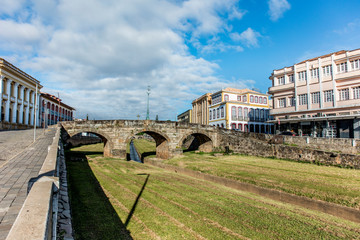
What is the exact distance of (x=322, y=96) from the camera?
27859mm

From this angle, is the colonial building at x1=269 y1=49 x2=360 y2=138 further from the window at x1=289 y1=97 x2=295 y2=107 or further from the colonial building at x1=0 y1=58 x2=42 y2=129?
the colonial building at x1=0 y1=58 x2=42 y2=129

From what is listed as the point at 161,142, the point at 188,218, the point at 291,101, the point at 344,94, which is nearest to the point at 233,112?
the point at 291,101

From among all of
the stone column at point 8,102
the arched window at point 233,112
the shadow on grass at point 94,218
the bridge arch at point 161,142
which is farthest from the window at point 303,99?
the stone column at point 8,102

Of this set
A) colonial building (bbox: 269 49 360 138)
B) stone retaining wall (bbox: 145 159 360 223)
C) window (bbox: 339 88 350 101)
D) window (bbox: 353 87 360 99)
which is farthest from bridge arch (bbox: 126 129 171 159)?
window (bbox: 353 87 360 99)

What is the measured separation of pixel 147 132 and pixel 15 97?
2563 centimetres

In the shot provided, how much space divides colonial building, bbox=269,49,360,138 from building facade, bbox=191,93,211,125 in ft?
60.0

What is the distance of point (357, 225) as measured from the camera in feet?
24.5

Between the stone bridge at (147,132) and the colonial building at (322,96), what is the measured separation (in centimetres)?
1186

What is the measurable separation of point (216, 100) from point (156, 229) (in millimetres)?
41215

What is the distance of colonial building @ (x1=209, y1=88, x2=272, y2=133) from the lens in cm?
4153

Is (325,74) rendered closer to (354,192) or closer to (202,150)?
(202,150)

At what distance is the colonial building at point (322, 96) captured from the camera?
25.4m

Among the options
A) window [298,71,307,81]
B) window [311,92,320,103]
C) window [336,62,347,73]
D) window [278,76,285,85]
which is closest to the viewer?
window [336,62,347,73]

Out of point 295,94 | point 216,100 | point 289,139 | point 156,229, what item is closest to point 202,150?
point 289,139
